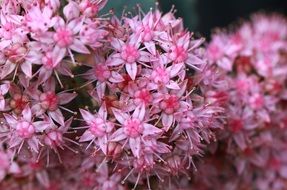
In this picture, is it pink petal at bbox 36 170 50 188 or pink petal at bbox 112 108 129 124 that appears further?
pink petal at bbox 36 170 50 188

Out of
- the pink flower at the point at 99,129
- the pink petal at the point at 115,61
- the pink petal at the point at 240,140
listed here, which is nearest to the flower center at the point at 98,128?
the pink flower at the point at 99,129

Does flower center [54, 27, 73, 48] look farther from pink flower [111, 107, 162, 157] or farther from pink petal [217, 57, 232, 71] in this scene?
pink petal [217, 57, 232, 71]

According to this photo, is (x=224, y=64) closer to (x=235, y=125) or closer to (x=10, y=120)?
(x=235, y=125)

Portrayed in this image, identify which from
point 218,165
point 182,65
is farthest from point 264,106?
point 182,65

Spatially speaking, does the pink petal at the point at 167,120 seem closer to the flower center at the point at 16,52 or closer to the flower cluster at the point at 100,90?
the flower cluster at the point at 100,90

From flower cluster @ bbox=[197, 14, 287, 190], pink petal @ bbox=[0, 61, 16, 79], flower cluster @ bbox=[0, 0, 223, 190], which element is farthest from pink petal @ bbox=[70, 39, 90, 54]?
flower cluster @ bbox=[197, 14, 287, 190]

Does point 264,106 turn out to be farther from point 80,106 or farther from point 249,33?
point 80,106

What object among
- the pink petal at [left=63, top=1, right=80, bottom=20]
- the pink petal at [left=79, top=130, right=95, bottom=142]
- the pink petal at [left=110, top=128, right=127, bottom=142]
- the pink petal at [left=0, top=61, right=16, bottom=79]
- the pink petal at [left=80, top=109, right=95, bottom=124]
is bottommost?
the pink petal at [left=79, top=130, right=95, bottom=142]
